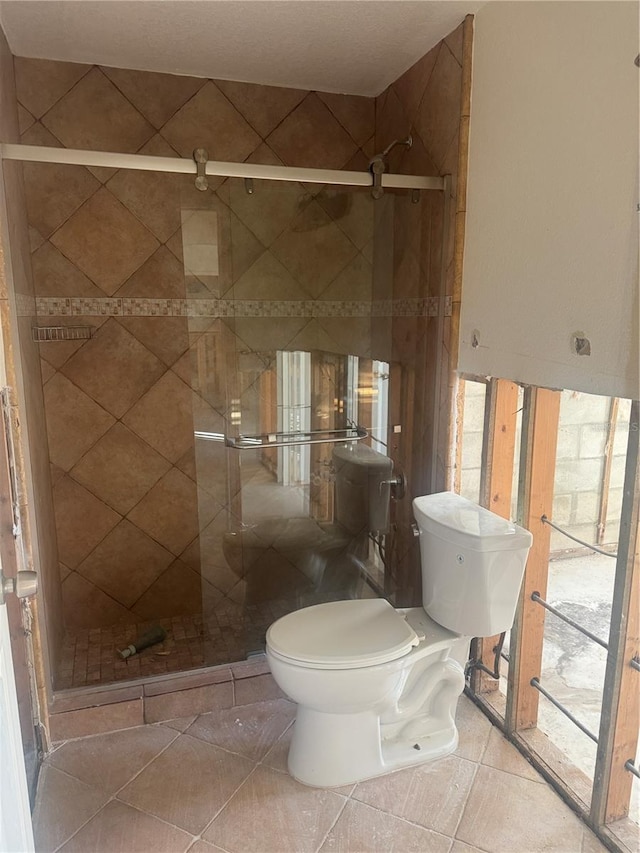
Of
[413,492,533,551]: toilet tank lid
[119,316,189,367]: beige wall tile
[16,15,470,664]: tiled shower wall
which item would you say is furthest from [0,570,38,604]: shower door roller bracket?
[119,316,189,367]: beige wall tile

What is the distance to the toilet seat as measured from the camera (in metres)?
1.68

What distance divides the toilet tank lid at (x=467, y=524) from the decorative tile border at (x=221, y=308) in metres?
0.72

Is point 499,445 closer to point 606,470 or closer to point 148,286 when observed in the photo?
point 606,470

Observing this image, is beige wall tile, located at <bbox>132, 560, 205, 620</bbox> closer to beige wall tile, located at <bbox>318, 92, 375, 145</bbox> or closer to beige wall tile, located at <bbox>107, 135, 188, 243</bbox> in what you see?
beige wall tile, located at <bbox>107, 135, 188, 243</bbox>

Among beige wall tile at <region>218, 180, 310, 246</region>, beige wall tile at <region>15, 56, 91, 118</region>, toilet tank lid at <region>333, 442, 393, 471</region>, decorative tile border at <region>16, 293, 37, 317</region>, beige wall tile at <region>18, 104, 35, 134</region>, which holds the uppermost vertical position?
beige wall tile at <region>15, 56, 91, 118</region>

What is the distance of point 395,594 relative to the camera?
249cm

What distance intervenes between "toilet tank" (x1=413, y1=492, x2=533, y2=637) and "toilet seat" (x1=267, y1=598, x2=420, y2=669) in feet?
0.49

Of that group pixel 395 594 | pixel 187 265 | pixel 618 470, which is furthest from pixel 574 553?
pixel 187 265

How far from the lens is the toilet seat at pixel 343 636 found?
1676 mm

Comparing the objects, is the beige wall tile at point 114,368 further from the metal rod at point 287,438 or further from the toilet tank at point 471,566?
the toilet tank at point 471,566

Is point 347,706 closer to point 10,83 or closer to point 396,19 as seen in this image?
point 396,19

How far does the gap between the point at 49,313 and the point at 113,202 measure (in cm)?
50

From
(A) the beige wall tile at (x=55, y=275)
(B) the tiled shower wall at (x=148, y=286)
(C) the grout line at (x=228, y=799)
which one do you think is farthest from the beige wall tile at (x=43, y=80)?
(C) the grout line at (x=228, y=799)

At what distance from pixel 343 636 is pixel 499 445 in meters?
0.80
